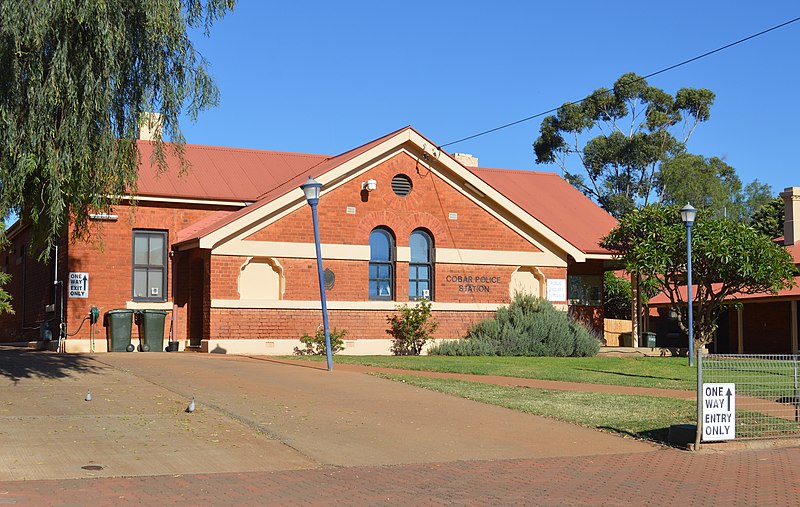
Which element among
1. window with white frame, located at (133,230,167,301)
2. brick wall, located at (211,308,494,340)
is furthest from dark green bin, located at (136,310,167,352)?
brick wall, located at (211,308,494,340)

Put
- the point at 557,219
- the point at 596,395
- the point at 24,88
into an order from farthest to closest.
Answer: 1. the point at 557,219
2. the point at 596,395
3. the point at 24,88

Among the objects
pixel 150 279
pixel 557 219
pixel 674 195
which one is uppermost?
pixel 674 195

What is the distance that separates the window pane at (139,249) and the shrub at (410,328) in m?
6.74

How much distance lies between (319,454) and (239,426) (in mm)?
1829

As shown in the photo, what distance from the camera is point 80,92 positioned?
47.3 ft

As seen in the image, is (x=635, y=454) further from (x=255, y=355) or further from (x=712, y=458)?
(x=255, y=355)

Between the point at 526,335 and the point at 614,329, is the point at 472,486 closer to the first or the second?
the point at 526,335

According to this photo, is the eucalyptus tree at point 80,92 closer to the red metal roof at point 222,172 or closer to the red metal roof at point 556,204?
the red metal roof at point 222,172

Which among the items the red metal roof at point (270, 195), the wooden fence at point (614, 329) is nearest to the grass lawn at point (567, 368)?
the red metal roof at point (270, 195)

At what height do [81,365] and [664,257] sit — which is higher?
[664,257]

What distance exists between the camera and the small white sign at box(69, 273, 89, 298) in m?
25.2

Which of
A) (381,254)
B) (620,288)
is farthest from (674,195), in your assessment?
(381,254)

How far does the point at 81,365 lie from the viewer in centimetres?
1895

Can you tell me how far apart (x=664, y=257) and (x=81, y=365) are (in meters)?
16.8
